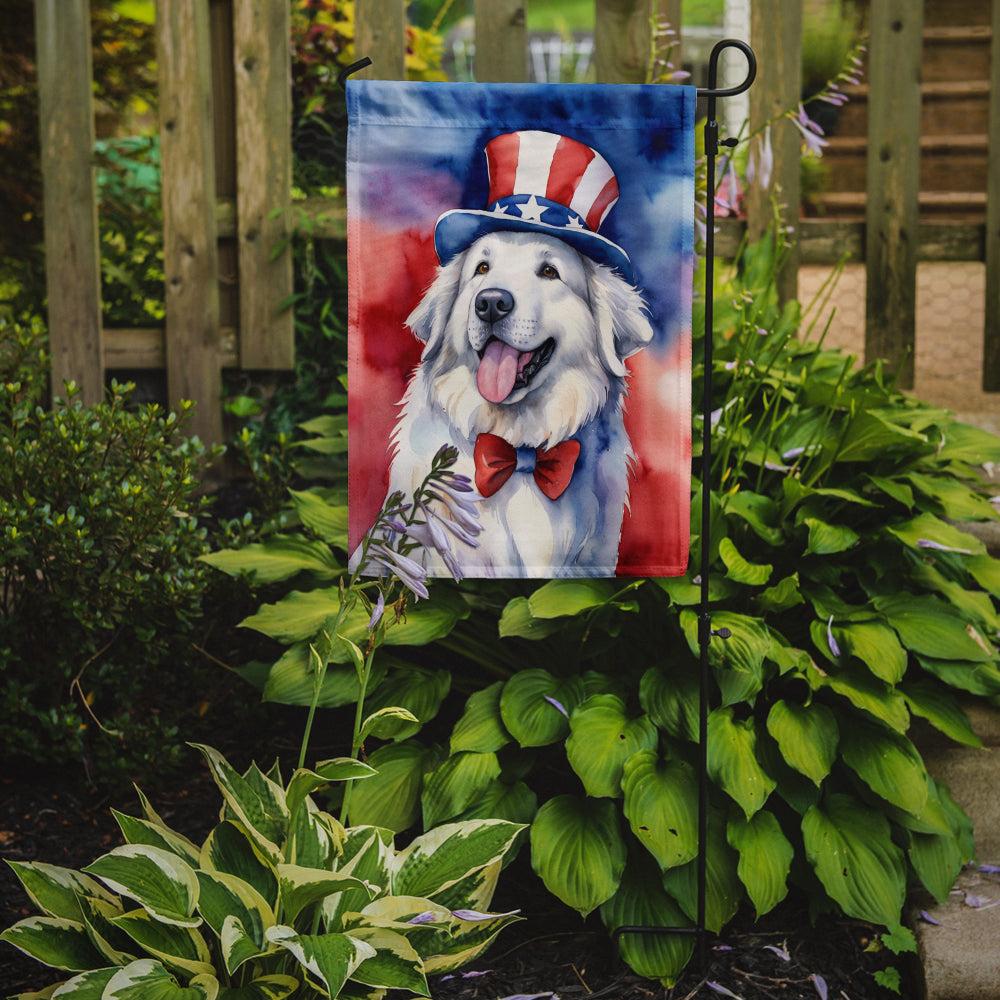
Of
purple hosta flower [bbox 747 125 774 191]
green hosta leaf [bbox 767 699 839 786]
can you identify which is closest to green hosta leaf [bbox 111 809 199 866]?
green hosta leaf [bbox 767 699 839 786]

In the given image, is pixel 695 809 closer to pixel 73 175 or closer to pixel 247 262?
pixel 247 262

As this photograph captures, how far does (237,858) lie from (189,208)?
2.24 m

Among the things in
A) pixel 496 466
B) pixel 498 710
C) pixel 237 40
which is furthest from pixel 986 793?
pixel 237 40

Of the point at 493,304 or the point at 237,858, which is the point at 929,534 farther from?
the point at 237,858

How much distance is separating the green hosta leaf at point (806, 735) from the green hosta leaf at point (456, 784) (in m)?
0.54

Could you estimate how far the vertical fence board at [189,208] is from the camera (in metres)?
3.12

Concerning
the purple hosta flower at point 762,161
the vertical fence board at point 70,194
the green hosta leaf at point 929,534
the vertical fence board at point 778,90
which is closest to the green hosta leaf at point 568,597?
the green hosta leaf at point 929,534

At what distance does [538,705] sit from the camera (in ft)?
6.38

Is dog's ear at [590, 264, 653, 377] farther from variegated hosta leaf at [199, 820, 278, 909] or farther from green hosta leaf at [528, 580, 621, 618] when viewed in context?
variegated hosta leaf at [199, 820, 278, 909]

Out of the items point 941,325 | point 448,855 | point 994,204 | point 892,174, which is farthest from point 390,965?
point 941,325

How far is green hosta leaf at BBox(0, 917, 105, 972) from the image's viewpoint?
1.43 m

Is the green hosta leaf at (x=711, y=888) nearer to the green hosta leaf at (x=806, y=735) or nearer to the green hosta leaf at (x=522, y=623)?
the green hosta leaf at (x=806, y=735)

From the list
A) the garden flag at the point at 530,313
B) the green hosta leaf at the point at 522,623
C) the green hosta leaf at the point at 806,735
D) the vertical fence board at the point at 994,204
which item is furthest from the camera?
the vertical fence board at the point at 994,204

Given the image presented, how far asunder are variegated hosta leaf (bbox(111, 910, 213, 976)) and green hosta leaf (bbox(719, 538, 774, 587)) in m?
1.16
